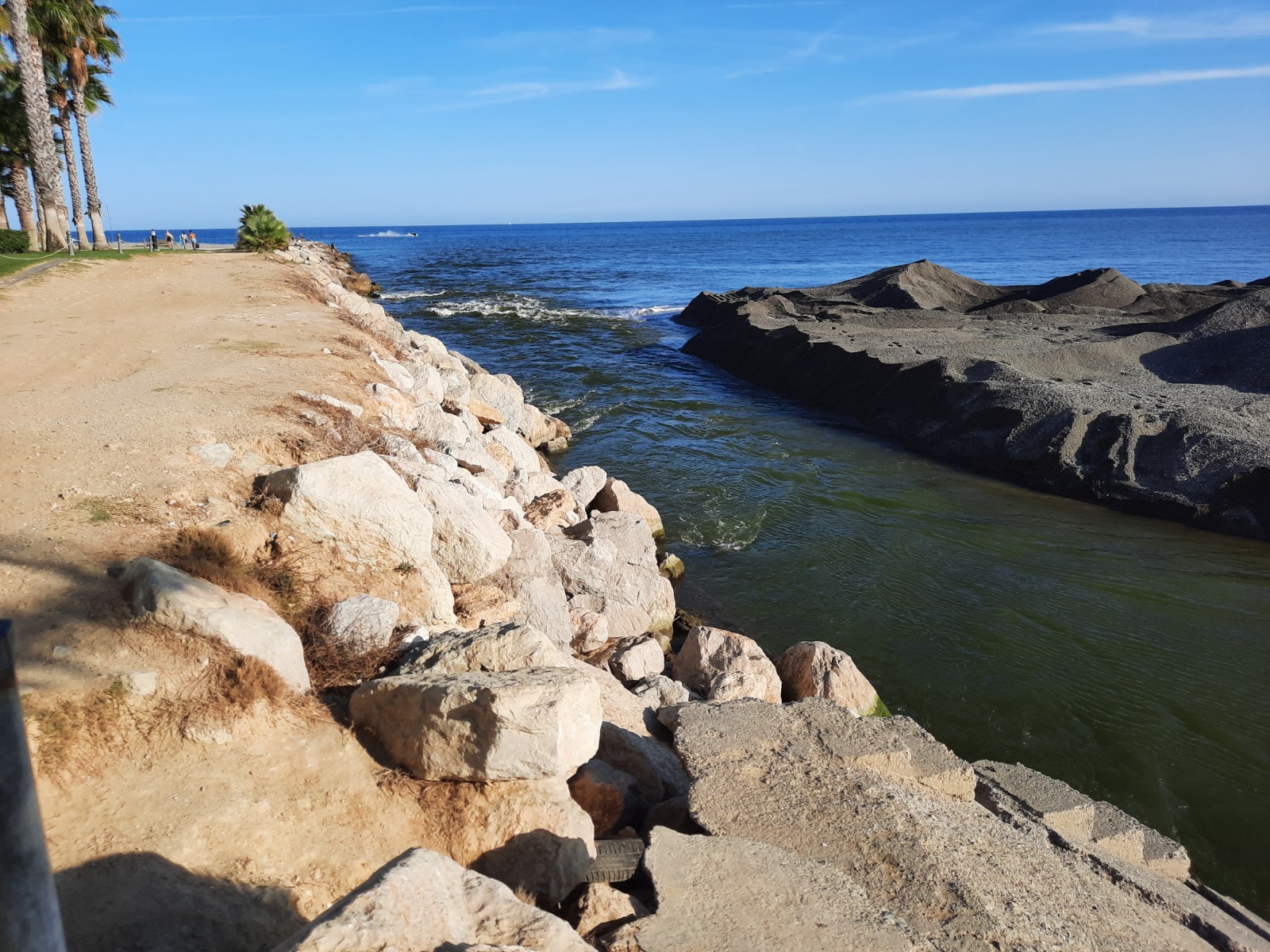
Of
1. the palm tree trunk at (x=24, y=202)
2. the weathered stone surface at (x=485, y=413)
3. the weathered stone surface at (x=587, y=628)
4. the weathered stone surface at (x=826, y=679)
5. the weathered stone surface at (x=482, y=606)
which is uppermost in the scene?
the palm tree trunk at (x=24, y=202)

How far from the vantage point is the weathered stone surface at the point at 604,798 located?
457 centimetres

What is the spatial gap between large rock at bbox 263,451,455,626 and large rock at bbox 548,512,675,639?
2.52 meters

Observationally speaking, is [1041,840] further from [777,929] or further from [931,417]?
[931,417]

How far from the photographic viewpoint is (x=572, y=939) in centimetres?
302

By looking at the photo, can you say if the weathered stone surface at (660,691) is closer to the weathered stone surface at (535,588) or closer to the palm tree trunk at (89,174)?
the weathered stone surface at (535,588)

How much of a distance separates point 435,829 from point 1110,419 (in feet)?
45.6

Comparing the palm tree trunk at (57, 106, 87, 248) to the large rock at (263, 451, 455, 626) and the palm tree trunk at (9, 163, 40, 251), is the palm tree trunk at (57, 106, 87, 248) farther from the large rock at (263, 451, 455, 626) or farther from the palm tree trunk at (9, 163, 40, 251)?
the large rock at (263, 451, 455, 626)

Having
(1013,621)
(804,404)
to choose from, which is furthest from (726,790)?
(804,404)

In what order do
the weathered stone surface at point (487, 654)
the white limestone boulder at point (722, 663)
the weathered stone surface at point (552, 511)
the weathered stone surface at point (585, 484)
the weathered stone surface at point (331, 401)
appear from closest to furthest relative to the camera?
the weathered stone surface at point (487, 654) < the white limestone boulder at point (722, 663) < the weathered stone surface at point (331, 401) < the weathered stone surface at point (552, 511) < the weathered stone surface at point (585, 484)


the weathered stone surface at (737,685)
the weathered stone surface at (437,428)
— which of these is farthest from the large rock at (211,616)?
the weathered stone surface at (437,428)

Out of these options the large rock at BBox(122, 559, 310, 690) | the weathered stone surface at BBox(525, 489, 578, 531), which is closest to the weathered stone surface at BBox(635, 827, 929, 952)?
the large rock at BBox(122, 559, 310, 690)

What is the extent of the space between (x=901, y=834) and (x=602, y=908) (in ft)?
5.41

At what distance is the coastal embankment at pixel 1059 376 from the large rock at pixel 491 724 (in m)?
11.9

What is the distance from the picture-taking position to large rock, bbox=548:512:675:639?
27.5ft
